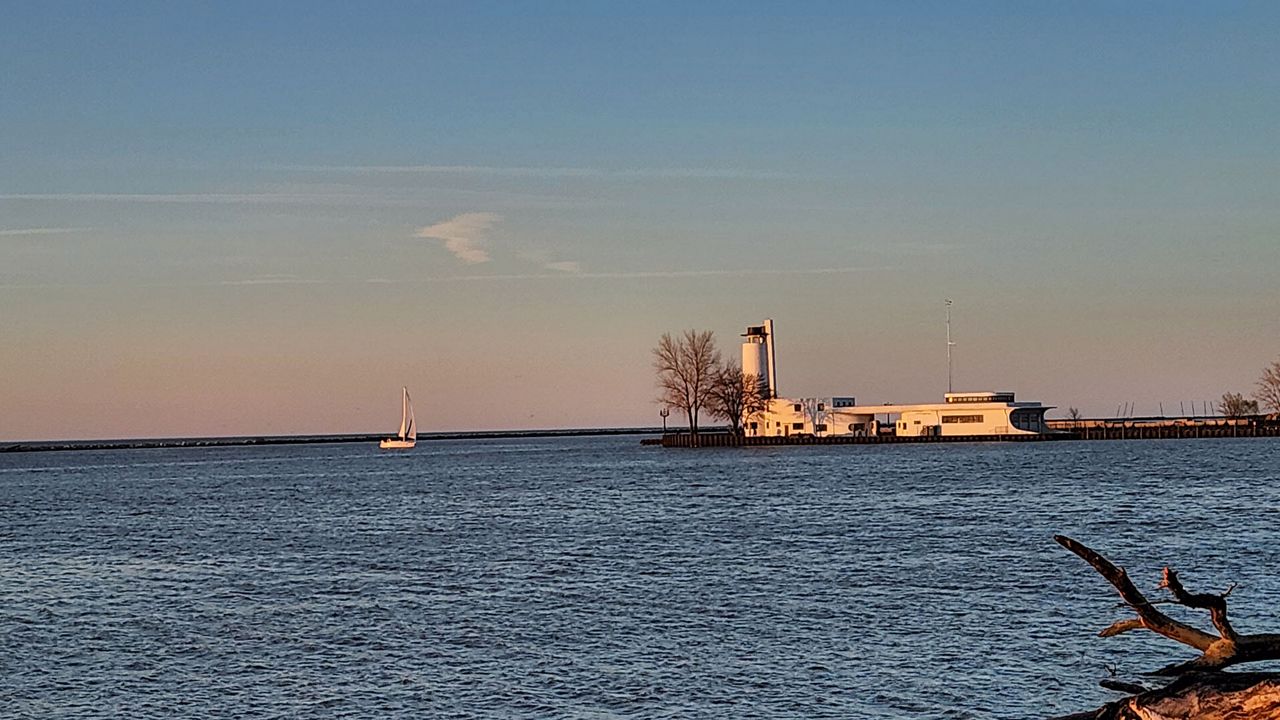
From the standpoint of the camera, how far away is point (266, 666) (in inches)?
1093

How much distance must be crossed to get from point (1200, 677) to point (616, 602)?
2140 centimetres

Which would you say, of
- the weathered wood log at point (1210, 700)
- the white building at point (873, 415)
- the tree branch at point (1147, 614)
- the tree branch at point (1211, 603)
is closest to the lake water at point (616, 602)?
the tree branch at point (1147, 614)

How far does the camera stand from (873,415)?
172m

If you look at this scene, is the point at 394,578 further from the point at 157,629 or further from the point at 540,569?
the point at 157,629

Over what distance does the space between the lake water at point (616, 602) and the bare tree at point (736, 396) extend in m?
89.4

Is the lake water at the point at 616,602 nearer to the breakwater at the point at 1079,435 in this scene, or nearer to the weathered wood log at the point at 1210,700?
the weathered wood log at the point at 1210,700

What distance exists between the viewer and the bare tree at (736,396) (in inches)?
6693

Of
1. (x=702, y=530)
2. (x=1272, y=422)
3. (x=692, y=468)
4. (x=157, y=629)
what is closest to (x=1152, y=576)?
(x=702, y=530)

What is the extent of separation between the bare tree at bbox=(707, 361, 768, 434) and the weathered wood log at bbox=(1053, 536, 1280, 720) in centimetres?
15319

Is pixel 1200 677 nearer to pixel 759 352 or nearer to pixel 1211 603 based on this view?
pixel 1211 603

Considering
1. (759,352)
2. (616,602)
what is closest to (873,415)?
(759,352)

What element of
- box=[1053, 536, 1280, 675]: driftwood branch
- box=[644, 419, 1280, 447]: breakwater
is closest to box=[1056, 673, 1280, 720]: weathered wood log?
box=[1053, 536, 1280, 675]: driftwood branch

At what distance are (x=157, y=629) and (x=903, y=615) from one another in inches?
674

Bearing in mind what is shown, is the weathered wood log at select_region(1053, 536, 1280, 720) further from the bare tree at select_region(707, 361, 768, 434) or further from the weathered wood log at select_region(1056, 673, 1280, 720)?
the bare tree at select_region(707, 361, 768, 434)
